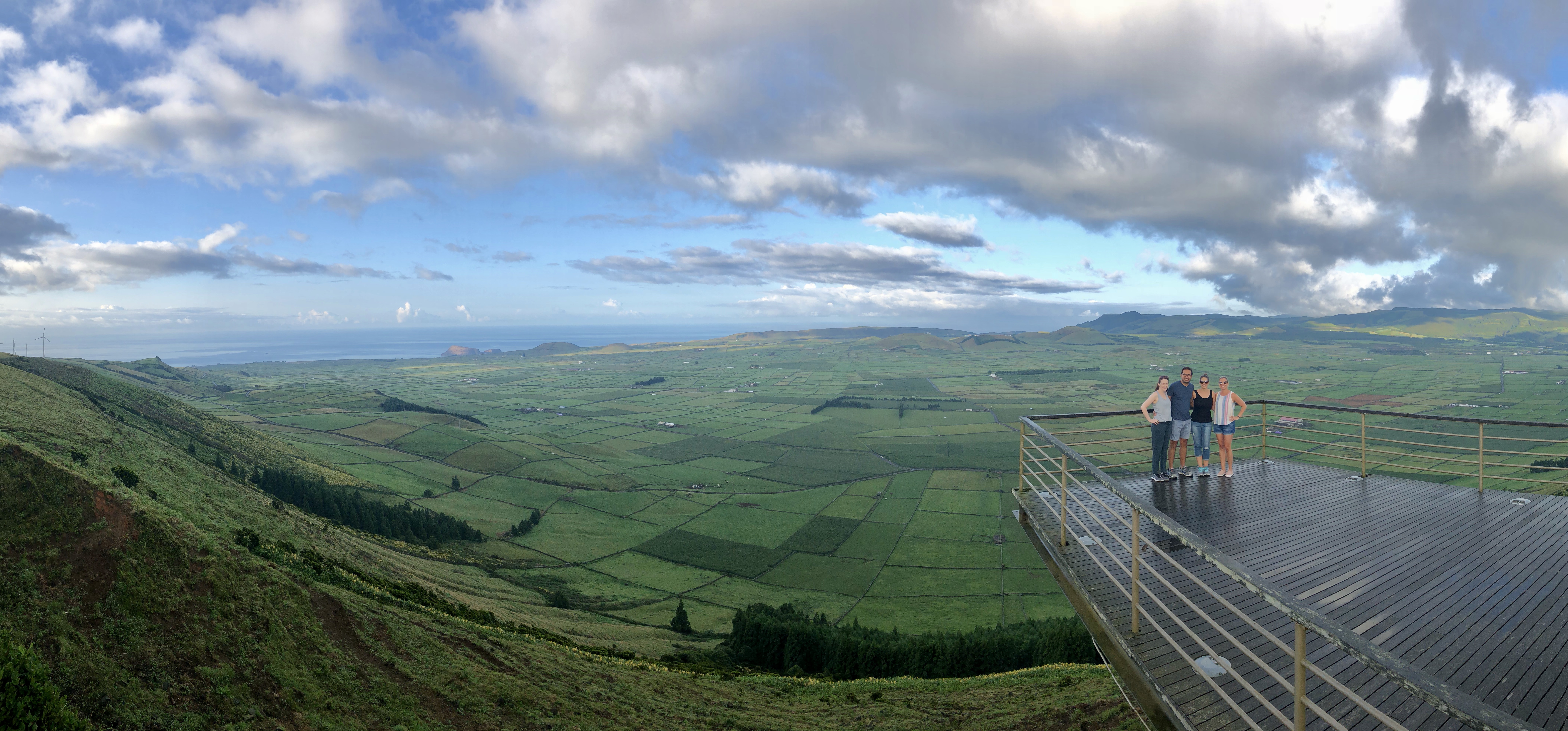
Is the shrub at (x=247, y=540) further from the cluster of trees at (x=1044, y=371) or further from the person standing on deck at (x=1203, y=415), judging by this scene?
the cluster of trees at (x=1044, y=371)

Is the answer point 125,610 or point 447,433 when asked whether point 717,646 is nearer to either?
point 125,610

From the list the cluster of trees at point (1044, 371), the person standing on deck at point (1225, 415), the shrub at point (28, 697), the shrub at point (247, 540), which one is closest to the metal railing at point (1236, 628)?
the person standing on deck at point (1225, 415)

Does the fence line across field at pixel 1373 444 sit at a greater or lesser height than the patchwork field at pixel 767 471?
greater

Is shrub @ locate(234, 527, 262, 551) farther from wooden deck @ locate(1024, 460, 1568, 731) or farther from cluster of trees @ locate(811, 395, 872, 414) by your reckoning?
cluster of trees @ locate(811, 395, 872, 414)

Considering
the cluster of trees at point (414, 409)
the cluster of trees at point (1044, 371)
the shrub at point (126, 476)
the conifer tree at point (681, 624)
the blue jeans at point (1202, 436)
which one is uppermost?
the blue jeans at point (1202, 436)

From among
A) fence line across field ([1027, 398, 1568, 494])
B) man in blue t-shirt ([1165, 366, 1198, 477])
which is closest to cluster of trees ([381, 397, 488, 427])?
fence line across field ([1027, 398, 1568, 494])

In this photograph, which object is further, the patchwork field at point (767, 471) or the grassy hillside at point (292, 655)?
the patchwork field at point (767, 471)

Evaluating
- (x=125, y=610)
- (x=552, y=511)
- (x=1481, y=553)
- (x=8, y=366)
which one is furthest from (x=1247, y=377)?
(x=8, y=366)
